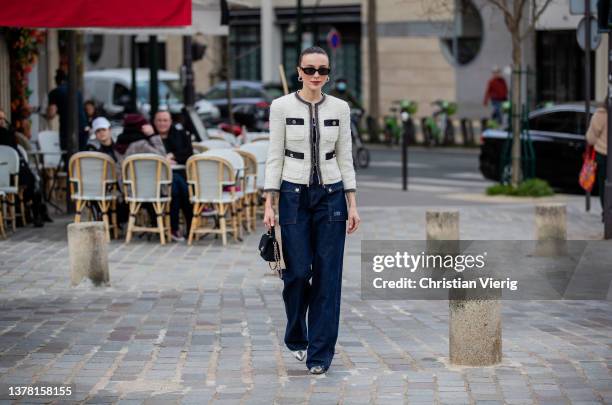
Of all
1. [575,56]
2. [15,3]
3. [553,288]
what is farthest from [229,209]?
[575,56]

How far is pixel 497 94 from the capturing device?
36.5 m

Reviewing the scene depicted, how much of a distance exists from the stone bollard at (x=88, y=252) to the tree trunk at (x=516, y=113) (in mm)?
10917

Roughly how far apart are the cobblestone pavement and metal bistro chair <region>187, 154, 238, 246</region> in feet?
3.98

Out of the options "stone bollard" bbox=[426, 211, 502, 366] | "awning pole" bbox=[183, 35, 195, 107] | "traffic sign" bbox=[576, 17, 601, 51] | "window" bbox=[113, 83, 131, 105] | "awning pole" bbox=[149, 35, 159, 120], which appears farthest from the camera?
"window" bbox=[113, 83, 131, 105]

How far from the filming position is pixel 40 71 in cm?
2436

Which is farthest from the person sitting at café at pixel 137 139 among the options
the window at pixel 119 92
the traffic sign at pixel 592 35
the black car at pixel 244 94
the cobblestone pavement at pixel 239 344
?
the black car at pixel 244 94

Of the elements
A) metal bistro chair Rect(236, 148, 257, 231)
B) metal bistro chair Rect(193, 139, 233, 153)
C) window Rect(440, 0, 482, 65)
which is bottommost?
metal bistro chair Rect(236, 148, 257, 231)

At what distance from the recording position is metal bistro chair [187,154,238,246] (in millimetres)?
15102

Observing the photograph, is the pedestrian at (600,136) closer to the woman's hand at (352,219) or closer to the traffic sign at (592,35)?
the traffic sign at (592,35)

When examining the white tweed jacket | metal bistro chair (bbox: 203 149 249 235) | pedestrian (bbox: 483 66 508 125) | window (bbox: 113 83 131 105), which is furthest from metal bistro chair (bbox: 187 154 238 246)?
pedestrian (bbox: 483 66 508 125)

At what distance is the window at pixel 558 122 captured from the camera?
76.6 ft

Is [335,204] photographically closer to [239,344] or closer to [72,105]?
[239,344]

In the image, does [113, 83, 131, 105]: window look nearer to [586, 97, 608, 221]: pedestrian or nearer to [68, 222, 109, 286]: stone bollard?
[586, 97, 608, 221]: pedestrian

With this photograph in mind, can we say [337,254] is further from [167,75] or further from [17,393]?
[167,75]
